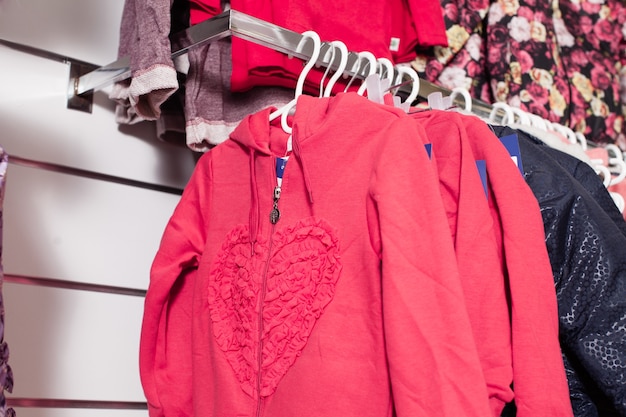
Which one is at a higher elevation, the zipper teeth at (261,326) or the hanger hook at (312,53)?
the hanger hook at (312,53)

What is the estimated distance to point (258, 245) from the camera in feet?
4.16

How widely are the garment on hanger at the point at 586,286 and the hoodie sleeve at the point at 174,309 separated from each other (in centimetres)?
59

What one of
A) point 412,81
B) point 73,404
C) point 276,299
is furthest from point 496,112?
point 73,404

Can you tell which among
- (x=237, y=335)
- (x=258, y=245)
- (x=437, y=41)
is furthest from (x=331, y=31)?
(x=237, y=335)

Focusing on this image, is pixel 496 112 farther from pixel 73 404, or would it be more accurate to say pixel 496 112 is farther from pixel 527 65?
pixel 73 404

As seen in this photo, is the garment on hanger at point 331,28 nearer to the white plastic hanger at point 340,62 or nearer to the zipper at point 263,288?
the white plastic hanger at point 340,62

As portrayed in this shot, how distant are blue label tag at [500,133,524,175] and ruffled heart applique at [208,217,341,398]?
1.14 ft

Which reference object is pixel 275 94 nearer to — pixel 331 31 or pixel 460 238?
pixel 331 31

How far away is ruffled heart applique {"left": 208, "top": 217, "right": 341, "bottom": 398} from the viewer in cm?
118

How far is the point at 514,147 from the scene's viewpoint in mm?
1301

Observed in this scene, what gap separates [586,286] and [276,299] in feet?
1.60

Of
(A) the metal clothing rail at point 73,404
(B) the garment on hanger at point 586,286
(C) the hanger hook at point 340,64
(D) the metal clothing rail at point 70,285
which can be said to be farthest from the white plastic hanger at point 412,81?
(A) the metal clothing rail at point 73,404

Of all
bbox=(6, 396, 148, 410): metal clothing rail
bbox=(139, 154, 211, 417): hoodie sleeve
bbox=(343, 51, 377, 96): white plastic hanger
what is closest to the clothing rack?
bbox=(343, 51, 377, 96): white plastic hanger

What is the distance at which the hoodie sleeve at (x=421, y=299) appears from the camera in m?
1.02
